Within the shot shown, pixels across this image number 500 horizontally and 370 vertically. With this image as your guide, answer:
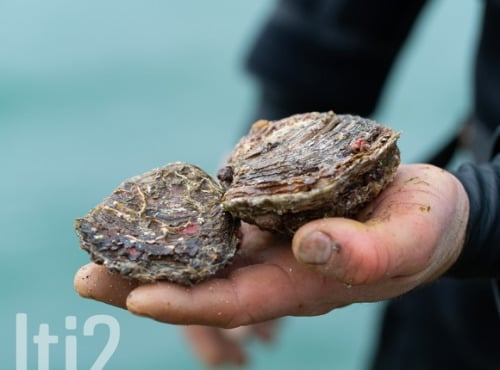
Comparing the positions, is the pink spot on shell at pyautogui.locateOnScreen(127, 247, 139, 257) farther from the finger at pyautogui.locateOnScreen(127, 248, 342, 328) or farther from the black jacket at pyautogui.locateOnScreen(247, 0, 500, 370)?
the black jacket at pyautogui.locateOnScreen(247, 0, 500, 370)

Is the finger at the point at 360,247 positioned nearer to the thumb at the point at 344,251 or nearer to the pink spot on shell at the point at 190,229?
the thumb at the point at 344,251

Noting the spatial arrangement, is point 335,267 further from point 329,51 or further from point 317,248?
point 329,51

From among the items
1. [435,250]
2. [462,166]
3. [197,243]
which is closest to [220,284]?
[197,243]

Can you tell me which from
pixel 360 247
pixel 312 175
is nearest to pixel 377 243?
pixel 360 247

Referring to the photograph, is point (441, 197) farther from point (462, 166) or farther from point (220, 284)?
point (220, 284)

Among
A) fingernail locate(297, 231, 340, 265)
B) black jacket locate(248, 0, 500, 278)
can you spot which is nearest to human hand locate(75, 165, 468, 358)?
fingernail locate(297, 231, 340, 265)
